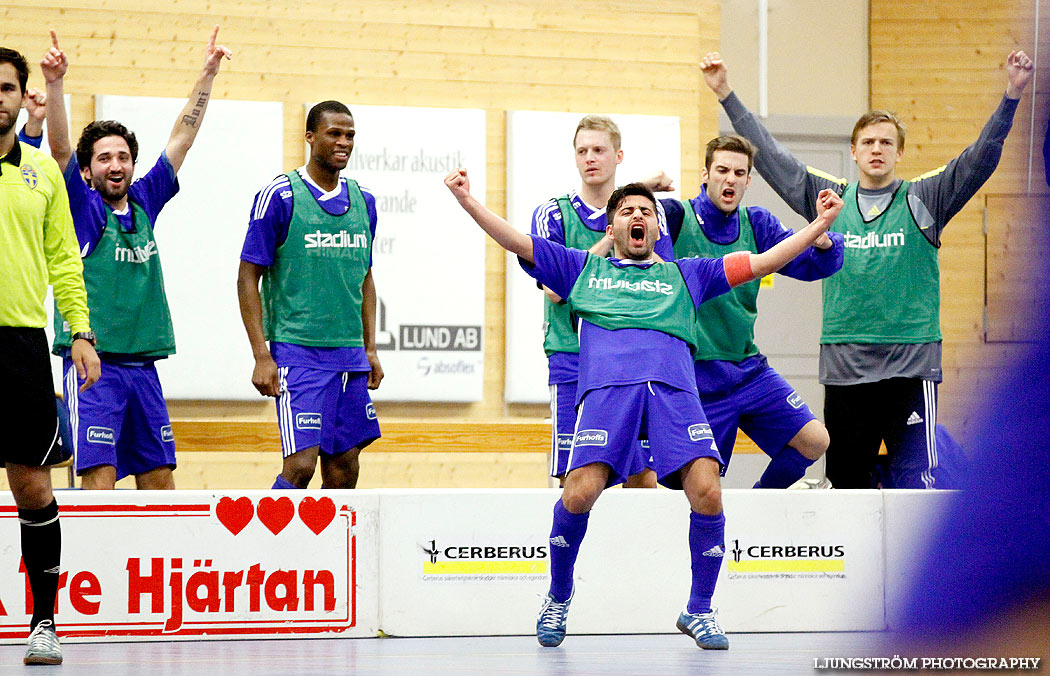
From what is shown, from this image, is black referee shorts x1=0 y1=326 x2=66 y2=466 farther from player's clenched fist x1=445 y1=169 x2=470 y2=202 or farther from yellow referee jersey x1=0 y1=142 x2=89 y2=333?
player's clenched fist x1=445 y1=169 x2=470 y2=202

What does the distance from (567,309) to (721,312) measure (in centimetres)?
74

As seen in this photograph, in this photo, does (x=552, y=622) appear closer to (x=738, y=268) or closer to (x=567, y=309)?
(x=738, y=268)

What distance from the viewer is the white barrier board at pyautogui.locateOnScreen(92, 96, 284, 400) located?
354 inches

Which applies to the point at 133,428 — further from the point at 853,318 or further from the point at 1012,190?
the point at 1012,190

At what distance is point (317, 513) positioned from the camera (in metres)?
5.58

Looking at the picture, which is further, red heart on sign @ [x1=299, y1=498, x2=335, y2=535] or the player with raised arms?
the player with raised arms

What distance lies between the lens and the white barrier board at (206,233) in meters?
9.00

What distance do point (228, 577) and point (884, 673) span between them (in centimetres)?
433

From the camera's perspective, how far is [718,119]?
1055 cm

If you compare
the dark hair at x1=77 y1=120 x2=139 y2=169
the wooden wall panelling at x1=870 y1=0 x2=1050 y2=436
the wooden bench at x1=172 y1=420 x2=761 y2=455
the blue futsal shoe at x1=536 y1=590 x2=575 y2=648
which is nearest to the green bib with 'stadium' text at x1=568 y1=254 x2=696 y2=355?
the blue futsal shoe at x1=536 y1=590 x2=575 y2=648

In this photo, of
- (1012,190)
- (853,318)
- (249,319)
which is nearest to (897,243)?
(853,318)

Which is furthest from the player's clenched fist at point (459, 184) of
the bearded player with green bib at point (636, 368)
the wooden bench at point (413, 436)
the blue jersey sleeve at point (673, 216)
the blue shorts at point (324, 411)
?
the wooden bench at point (413, 436)

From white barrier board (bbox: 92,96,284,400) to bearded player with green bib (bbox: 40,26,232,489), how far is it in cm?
276

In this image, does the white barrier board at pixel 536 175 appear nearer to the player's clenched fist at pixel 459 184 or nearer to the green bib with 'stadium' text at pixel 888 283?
the green bib with 'stadium' text at pixel 888 283
